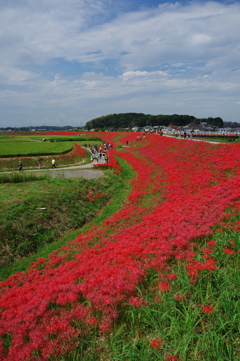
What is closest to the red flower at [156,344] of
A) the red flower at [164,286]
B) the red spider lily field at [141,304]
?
the red spider lily field at [141,304]

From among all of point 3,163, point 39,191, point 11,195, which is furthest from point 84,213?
point 3,163

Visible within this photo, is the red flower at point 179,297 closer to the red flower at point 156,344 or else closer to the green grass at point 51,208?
the red flower at point 156,344

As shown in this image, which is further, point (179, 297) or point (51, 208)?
A: point (51, 208)

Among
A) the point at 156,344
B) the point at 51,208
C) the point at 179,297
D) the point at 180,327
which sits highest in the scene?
the point at 179,297

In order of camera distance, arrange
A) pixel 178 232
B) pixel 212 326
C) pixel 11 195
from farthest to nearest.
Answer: pixel 11 195 → pixel 178 232 → pixel 212 326

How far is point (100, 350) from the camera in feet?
14.7

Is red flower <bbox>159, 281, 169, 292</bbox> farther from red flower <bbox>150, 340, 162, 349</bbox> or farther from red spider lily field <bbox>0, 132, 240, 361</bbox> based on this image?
red flower <bbox>150, 340, 162, 349</bbox>

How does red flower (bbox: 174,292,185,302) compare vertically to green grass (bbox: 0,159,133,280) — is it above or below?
above

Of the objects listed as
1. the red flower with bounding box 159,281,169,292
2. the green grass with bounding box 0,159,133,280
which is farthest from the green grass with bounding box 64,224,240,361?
the green grass with bounding box 0,159,133,280

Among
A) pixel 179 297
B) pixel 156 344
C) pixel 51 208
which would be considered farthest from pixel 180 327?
pixel 51 208

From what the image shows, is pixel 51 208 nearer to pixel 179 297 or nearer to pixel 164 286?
pixel 164 286

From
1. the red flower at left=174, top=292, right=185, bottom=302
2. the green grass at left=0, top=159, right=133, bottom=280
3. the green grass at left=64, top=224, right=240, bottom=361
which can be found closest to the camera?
the green grass at left=64, top=224, right=240, bottom=361

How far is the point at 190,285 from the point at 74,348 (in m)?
2.73

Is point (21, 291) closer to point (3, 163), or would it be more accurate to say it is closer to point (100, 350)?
point (100, 350)
